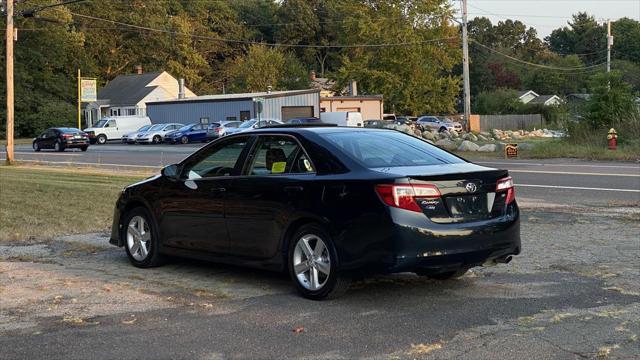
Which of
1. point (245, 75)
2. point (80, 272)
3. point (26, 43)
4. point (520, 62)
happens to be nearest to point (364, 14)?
point (245, 75)

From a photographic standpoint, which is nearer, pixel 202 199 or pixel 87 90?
pixel 202 199

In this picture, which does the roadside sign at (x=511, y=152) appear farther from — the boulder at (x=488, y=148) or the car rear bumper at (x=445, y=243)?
the car rear bumper at (x=445, y=243)

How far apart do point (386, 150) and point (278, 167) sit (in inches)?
40.6

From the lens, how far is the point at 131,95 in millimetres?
72438

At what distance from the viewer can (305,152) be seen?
6.86 metres

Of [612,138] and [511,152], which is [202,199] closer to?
[511,152]

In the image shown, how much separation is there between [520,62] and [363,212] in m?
104

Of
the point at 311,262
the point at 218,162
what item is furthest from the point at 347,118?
the point at 311,262

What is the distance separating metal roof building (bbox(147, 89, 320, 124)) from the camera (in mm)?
54531

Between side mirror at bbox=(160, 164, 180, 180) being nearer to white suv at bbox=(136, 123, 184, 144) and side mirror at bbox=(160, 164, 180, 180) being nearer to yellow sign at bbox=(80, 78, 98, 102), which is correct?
white suv at bbox=(136, 123, 184, 144)

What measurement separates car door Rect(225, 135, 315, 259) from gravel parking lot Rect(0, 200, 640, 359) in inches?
18.6

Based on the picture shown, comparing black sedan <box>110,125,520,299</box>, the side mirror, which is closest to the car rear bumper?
black sedan <box>110,125,520,299</box>

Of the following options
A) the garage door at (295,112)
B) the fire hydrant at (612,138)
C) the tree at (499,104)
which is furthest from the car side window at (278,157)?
the tree at (499,104)

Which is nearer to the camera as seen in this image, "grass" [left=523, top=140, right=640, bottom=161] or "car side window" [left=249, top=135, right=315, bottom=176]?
"car side window" [left=249, top=135, right=315, bottom=176]
